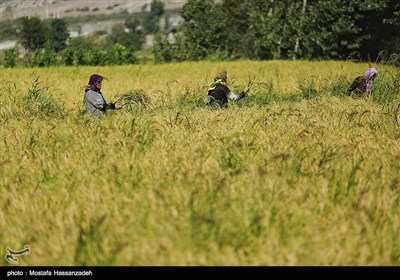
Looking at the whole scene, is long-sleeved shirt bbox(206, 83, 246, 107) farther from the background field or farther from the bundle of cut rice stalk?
the background field

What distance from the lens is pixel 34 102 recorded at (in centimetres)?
955

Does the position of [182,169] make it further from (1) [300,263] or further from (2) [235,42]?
(2) [235,42]

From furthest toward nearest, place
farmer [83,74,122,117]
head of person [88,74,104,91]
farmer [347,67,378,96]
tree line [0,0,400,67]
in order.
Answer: tree line [0,0,400,67] → farmer [347,67,378,96] → head of person [88,74,104,91] → farmer [83,74,122,117]

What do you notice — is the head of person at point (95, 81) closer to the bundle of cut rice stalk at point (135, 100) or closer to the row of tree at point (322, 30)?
the bundle of cut rice stalk at point (135, 100)

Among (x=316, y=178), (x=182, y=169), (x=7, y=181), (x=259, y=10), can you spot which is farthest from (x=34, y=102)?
(x=259, y=10)

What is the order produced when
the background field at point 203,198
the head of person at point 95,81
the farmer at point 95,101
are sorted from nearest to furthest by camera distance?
1. the background field at point 203,198
2. the farmer at point 95,101
3. the head of person at point 95,81

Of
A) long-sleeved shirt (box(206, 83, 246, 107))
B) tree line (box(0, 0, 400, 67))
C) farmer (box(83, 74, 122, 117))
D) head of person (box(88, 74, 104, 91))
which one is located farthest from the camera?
tree line (box(0, 0, 400, 67))

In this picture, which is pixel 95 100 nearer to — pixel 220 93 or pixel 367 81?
pixel 220 93

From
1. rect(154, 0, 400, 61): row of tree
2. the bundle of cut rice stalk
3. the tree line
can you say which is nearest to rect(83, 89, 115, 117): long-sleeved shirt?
the bundle of cut rice stalk

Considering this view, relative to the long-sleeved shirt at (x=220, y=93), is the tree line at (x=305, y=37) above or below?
below

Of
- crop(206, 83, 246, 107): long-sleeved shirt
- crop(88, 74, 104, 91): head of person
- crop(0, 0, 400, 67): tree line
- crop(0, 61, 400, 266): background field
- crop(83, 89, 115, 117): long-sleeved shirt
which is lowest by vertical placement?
crop(0, 0, 400, 67): tree line

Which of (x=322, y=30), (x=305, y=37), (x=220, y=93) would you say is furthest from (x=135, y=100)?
(x=305, y=37)

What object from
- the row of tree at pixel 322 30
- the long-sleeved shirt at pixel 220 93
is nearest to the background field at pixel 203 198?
the long-sleeved shirt at pixel 220 93
